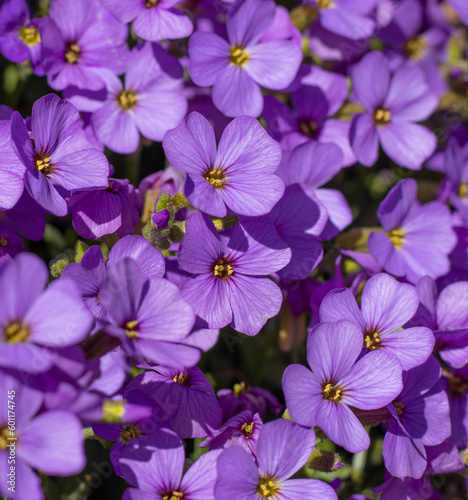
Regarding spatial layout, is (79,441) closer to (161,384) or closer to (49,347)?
(49,347)

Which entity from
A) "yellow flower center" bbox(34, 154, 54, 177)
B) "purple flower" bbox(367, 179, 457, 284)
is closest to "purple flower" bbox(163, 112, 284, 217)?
"yellow flower center" bbox(34, 154, 54, 177)

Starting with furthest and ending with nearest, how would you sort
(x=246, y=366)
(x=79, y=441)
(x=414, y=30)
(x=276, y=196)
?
1. (x=414, y=30)
2. (x=246, y=366)
3. (x=276, y=196)
4. (x=79, y=441)

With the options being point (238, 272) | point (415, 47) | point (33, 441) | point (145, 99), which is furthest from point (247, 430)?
point (415, 47)

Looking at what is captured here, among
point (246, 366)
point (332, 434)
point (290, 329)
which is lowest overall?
point (246, 366)

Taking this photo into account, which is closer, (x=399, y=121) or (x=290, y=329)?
(x=290, y=329)

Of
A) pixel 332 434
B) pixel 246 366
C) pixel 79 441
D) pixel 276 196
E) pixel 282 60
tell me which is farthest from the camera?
pixel 246 366

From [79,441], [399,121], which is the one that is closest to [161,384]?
[79,441]
